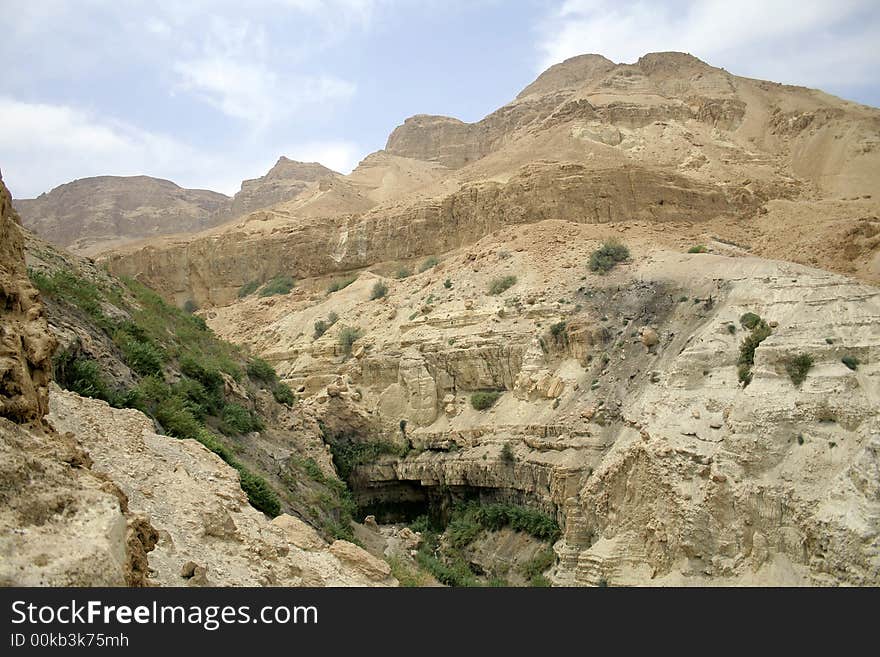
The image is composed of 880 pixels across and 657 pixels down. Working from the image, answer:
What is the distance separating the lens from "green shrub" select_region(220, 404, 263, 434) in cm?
1540

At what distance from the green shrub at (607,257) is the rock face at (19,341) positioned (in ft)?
70.8

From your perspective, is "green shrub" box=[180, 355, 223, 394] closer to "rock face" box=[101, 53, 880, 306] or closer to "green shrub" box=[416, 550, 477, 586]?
"green shrub" box=[416, 550, 477, 586]

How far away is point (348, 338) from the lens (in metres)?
29.8

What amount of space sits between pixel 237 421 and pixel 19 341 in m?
10.9

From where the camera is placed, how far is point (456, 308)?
27.4 meters

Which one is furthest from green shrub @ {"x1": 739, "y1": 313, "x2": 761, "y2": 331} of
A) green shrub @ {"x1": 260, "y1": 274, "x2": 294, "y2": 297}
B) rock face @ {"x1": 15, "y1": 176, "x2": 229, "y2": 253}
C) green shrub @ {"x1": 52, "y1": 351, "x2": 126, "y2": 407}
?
rock face @ {"x1": 15, "y1": 176, "x2": 229, "y2": 253}

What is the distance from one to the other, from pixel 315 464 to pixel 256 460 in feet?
10.8

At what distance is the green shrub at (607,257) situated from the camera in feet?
84.4

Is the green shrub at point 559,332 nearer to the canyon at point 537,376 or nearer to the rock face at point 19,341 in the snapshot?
the canyon at point 537,376

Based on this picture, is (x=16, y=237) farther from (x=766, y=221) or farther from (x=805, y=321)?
(x=766, y=221)

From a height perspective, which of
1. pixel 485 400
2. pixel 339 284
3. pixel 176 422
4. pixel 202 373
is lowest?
pixel 485 400

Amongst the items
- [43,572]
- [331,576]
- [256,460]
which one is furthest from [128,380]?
[43,572]

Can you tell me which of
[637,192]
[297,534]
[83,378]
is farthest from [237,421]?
[637,192]

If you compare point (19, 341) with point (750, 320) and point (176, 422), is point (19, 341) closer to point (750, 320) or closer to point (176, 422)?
point (176, 422)
